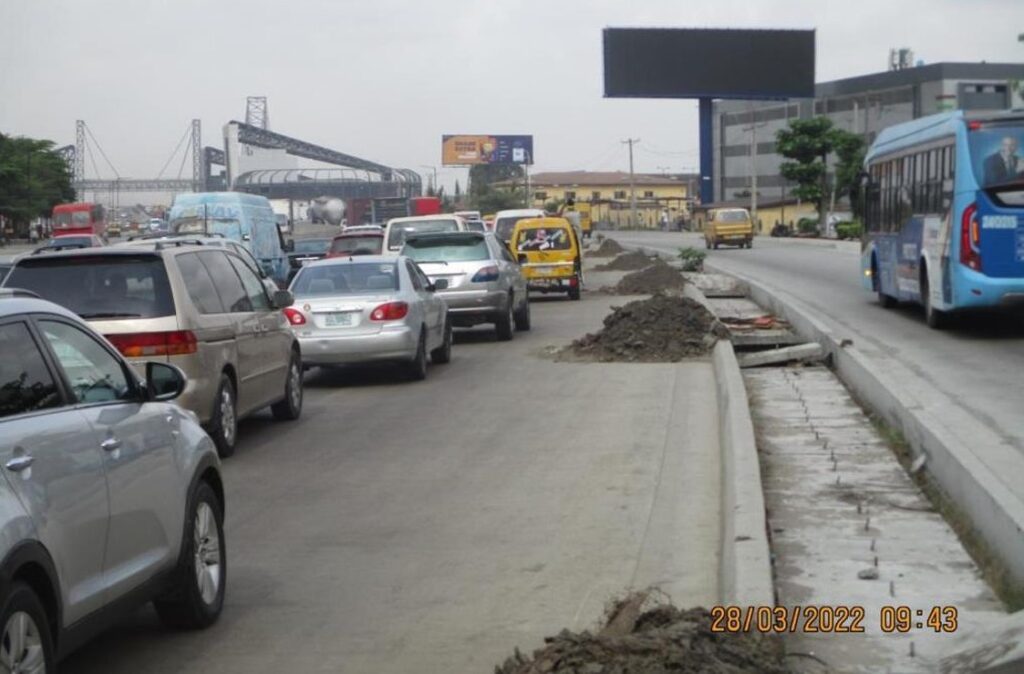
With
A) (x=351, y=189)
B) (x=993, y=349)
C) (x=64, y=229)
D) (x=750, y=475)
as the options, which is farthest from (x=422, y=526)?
(x=351, y=189)

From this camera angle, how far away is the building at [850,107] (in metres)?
101

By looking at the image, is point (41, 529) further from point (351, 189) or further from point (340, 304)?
point (351, 189)

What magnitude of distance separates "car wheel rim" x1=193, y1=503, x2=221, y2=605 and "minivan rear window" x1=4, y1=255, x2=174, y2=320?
4753mm

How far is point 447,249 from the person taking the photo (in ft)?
76.9

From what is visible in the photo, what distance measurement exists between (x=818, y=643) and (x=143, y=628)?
3303mm

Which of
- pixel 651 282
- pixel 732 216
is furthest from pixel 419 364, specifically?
pixel 732 216

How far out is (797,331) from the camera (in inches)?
840

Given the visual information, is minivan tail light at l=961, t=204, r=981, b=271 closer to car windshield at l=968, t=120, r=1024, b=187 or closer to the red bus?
car windshield at l=968, t=120, r=1024, b=187

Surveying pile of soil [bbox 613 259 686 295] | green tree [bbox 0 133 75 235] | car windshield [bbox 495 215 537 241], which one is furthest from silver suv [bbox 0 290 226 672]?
green tree [bbox 0 133 75 235]

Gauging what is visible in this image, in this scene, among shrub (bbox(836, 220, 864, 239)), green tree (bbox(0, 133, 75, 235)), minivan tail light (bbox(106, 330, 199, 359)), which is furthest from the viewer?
green tree (bbox(0, 133, 75, 235))

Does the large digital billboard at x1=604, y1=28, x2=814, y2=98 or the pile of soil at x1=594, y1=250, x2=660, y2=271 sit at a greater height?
the large digital billboard at x1=604, y1=28, x2=814, y2=98

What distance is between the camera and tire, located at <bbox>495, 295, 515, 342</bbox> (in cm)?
2312

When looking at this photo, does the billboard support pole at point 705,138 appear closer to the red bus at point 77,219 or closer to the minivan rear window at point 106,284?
the red bus at point 77,219

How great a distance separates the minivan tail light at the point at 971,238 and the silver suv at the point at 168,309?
1038 cm
